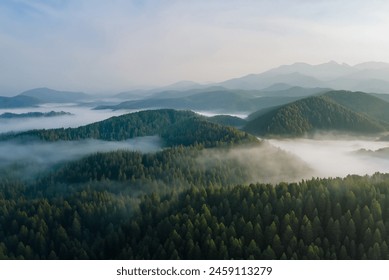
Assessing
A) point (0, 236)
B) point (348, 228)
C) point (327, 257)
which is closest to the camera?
point (327, 257)

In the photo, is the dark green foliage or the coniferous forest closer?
the dark green foliage

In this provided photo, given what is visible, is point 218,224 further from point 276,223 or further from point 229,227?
point 276,223

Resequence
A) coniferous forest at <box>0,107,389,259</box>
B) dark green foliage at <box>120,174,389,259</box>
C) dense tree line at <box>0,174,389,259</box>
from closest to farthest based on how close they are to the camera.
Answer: dark green foliage at <box>120,174,389,259</box>, dense tree line at <box>0,174,389,259</box>, coniferous forest at <box>0,107,389,259</box>

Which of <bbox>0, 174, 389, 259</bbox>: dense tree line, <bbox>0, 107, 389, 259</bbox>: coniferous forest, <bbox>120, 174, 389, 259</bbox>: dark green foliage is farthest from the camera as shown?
<bbox>0, 107, 389, 259</bbox>: coniferous forest

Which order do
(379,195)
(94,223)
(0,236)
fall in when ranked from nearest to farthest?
(379,195) → (0,236) → (94,223)

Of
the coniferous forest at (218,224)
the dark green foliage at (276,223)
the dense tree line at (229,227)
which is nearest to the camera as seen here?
the dark green foliage at (276,223)

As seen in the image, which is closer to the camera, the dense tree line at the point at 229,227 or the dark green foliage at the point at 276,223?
the dark green foliage at the point at 276,223

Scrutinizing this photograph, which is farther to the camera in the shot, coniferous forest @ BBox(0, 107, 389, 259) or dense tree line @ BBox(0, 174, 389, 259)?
coniferous forest @ BBox(0, 107, 389, 259)

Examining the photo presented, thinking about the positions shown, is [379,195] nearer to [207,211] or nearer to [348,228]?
[348,228]
